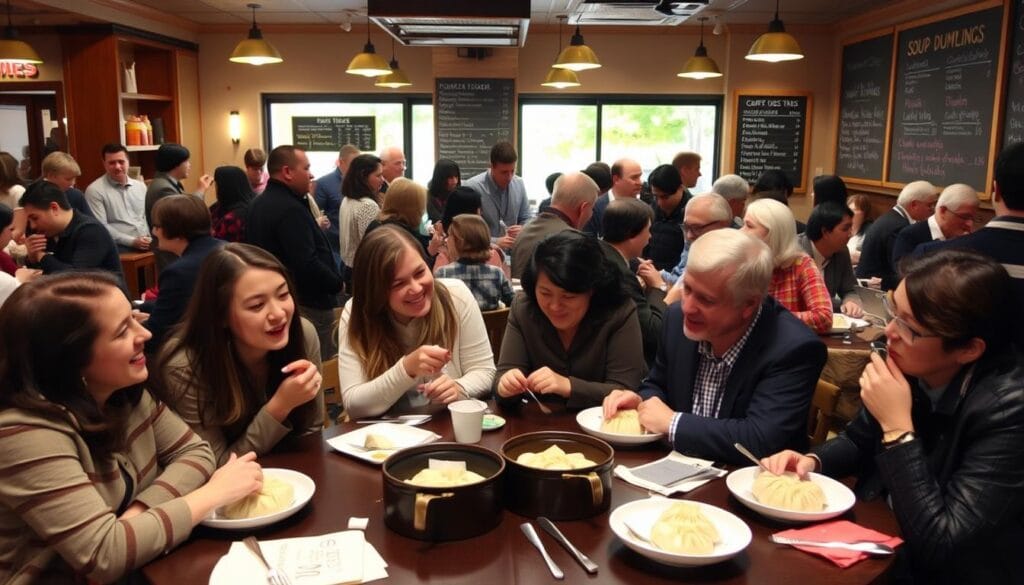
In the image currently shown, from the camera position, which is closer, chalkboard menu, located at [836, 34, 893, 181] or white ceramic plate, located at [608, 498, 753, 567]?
white ceramic plate, located at [608, 498, 753, 567]

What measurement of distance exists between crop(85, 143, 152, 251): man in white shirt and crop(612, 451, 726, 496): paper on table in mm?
5850

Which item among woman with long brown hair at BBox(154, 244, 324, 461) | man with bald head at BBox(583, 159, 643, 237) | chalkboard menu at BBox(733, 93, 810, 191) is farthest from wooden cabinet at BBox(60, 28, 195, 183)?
chalkboard menu at BBox(733, 93, 810, 191)

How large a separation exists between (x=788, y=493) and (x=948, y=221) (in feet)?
11.7

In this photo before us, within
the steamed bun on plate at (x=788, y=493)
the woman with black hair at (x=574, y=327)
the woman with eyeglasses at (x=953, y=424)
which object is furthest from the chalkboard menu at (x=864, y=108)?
the steamed bun on plate at (x=788, y=493)

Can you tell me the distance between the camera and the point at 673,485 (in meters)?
1.74

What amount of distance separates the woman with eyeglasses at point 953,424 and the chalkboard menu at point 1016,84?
4.59 meters

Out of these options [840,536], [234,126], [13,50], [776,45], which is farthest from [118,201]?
[840,536]

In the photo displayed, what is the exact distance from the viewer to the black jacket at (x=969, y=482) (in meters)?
1.56

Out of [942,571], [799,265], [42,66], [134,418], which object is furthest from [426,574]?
[42,66]

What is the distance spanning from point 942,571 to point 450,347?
1510mm

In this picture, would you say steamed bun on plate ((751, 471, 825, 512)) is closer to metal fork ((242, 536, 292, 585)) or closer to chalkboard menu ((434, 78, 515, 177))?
metal fork ((242, 536, 292, 585))

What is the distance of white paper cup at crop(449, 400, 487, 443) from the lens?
1941 mm

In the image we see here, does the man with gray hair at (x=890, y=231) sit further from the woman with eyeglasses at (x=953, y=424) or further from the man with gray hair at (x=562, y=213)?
the woman with eyeglasses at (x=953, y=424)

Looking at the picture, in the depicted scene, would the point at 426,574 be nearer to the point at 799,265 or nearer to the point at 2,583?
the point at 2,583
